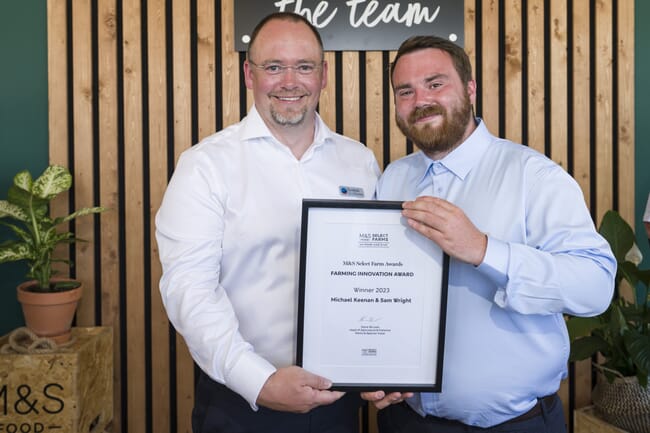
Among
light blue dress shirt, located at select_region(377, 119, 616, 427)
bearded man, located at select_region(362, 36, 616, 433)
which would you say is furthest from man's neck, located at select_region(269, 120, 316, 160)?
light blue dress shirt, located at select_region(377, 119, 616, 427)

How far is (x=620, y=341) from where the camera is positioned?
2904 mm

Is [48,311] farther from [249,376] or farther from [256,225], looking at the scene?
[249,376]

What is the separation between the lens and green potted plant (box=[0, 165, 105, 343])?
112 inches

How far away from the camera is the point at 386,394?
154 cm

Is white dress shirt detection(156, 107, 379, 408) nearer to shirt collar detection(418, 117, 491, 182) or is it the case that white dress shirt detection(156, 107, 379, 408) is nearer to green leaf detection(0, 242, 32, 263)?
shirt collar detection(418, 117, 491, 182)

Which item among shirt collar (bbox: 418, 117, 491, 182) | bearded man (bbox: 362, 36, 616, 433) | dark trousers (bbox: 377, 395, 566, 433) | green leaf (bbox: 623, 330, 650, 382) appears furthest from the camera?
green leaf (bbox: 623, 330, 650, 382)

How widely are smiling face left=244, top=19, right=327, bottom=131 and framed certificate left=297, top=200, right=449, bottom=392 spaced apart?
60 cm

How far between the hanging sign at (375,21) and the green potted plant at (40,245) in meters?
1.31

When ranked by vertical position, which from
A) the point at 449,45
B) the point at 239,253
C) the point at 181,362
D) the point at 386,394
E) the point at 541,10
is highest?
the point at 541,10

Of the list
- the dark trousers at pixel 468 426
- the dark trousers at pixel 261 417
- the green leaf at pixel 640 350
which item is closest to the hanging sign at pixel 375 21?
the green leaf at pixel 640 350

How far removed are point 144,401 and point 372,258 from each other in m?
2.56

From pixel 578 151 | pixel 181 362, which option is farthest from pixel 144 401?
pixel 578 151

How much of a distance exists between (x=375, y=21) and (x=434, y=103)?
1.80 m

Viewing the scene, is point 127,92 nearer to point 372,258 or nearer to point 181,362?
point 181,362
